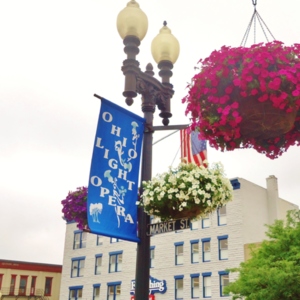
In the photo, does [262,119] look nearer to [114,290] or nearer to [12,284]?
[114,290]

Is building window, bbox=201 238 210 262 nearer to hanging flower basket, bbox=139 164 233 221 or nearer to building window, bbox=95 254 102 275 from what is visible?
building window, bbox=95 254 102 275

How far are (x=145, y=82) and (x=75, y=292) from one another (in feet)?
148

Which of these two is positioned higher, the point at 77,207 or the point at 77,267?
the point at 77,267

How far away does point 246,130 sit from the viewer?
4.94 m

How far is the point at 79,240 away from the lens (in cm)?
5019

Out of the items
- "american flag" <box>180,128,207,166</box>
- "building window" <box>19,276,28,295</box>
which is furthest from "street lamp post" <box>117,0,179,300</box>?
"building window" <box>19,276,28,295</box>

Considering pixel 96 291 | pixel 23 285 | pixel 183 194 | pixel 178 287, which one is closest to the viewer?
pixel 183 194

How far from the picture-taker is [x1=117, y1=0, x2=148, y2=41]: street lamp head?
6711mm

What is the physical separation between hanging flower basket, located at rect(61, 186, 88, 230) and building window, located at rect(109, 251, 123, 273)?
3841 cm

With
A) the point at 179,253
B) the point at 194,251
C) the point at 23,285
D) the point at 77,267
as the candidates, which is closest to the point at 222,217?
the point at 194,251

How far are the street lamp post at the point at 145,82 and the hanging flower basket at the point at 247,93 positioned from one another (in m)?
1.79

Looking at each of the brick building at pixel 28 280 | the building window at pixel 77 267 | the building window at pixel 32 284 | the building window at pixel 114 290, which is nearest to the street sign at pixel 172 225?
the building window at pixel 114 290

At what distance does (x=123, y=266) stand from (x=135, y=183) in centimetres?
3977

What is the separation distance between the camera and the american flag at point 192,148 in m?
8.27
